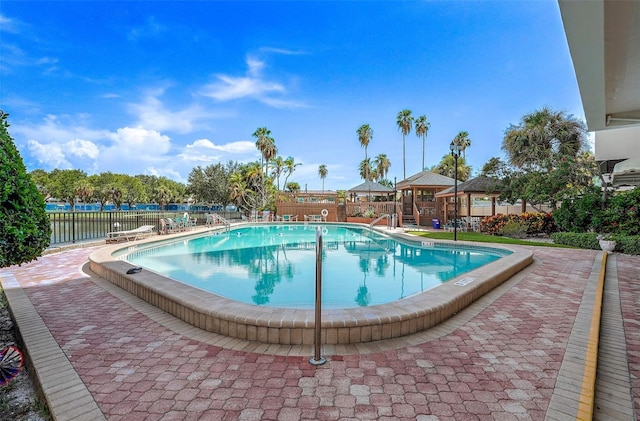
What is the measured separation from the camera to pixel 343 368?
270 cm

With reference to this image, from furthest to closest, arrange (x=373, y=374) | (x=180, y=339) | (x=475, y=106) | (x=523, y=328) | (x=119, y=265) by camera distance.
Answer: (x=475, y=106)
(x=119, y=265)
(x=523, y=328)
(x=180, y=339)
(x=373, y=374)

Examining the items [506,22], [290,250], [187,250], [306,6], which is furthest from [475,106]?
[187,250]

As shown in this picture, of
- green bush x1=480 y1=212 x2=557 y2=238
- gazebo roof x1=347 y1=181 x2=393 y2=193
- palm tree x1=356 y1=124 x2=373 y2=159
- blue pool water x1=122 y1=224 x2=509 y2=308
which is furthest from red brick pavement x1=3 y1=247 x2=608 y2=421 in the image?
palm tree x1=356 y1=124 x2=373 y2=159

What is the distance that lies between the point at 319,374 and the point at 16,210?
315cm

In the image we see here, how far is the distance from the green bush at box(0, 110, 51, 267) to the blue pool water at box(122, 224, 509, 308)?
343cm

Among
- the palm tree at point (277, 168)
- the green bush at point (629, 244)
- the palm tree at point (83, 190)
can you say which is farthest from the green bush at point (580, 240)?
the palm tree at point (83, 190)

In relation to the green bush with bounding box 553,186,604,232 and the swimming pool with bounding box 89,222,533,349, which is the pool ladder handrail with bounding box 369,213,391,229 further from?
the swimming pool with bounding box 89,222,533,349

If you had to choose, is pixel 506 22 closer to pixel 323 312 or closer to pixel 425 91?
pixel 425 91

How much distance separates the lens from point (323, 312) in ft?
11.1

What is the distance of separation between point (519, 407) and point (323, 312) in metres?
1.85

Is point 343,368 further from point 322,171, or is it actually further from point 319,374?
point 322,171

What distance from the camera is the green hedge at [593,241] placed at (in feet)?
29.9

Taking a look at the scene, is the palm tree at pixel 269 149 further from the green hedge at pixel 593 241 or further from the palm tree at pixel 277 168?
the green hedge at pixel 593 241

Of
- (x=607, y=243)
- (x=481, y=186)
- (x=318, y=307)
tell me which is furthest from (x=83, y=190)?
(x=607, y=243)
